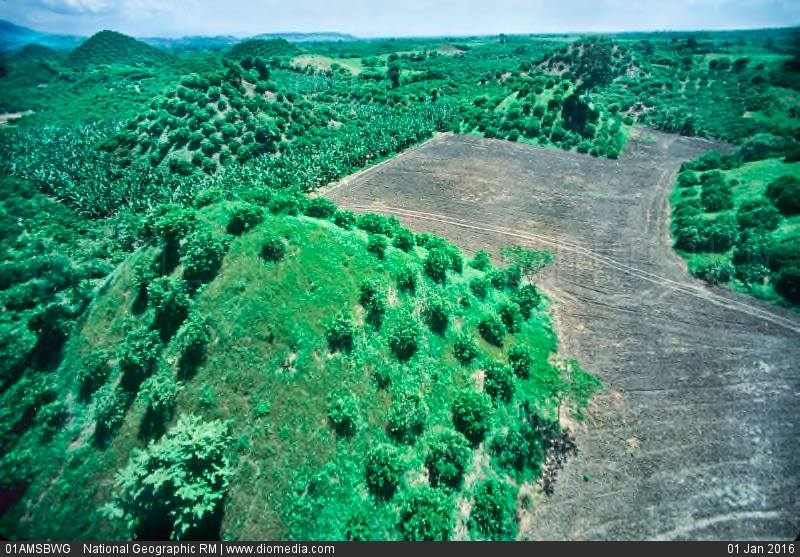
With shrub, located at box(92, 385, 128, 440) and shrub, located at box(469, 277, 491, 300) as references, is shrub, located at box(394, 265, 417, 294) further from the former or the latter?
shrub, located at box(92, 385, 128, 440)

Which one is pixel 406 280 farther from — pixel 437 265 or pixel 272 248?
pixel 272 248

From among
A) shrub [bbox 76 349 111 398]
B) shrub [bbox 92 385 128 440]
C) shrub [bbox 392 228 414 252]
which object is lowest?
shrub [bbox 92 385 128 440]

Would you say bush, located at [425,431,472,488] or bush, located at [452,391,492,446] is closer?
bush, located at [425,431,472,488]

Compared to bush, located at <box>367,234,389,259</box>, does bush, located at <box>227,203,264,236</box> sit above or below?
above

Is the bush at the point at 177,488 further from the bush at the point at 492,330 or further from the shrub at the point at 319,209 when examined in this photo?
the bush at the point at 492,330

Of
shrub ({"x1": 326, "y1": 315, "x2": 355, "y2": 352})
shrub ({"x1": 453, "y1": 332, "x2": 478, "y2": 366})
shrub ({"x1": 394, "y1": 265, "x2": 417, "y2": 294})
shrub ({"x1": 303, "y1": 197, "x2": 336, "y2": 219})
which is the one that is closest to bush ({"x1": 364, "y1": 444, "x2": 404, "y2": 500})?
shrub ({"x1": 326, "y1": 315, "x2": 355, "y2": 352})

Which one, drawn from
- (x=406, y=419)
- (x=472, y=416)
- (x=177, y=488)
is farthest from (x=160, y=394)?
(x=472, y=416)
